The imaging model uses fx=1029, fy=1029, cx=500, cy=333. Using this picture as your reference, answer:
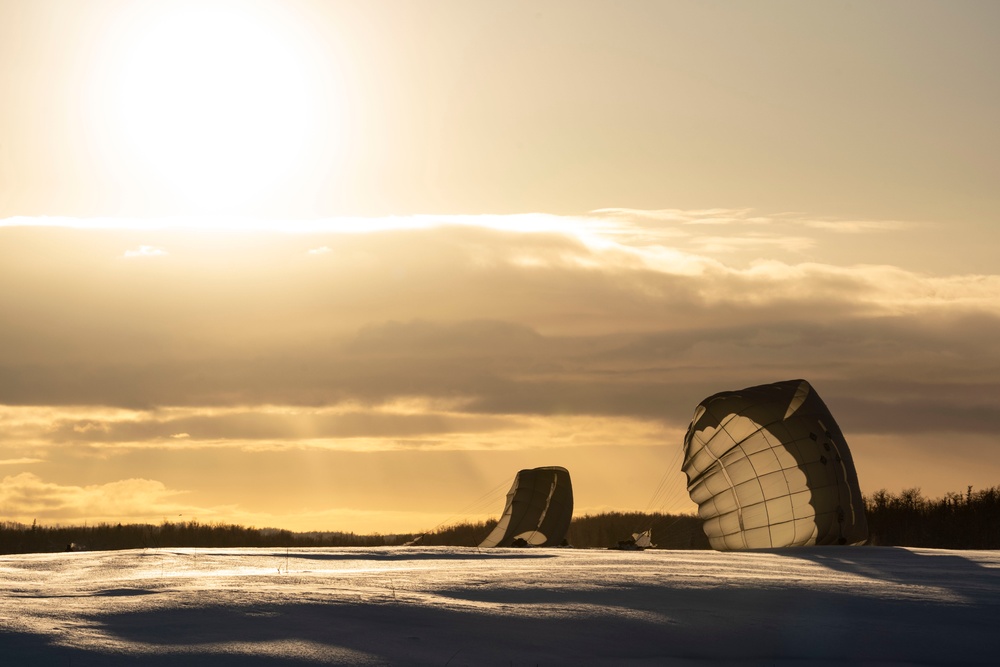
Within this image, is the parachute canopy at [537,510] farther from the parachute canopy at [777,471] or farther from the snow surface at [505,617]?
the snow surface at [505,617]

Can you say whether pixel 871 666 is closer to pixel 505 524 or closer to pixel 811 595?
pixel 811 595

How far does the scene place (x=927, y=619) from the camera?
28.5 feet

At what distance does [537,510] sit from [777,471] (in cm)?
2186

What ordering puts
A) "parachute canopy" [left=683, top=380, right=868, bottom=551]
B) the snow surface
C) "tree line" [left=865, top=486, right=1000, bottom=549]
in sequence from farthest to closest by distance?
1. "tree line" [left=865, top=486, right=1000, bottom=549]
2. "parachute canopy" [left=683, top=380, right=868, bottom=551]
3. the snow surface

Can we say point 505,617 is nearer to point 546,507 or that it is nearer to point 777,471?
point 777,471

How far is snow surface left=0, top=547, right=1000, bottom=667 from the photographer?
285 inches

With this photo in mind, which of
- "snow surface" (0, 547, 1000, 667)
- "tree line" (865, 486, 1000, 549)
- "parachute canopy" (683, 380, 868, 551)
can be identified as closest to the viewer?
"snow surface" (0, 547, 1000, 667)

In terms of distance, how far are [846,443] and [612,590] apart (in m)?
18.8

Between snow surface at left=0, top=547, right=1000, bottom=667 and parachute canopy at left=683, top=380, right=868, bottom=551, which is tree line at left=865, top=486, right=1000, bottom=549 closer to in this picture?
parachute canopy at left=683, top=380, right=868, bottom=551

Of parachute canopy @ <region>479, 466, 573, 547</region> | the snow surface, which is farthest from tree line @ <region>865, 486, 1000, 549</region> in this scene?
the snow surface

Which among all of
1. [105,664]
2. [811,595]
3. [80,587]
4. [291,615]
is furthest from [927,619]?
[80,587]

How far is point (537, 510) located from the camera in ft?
153

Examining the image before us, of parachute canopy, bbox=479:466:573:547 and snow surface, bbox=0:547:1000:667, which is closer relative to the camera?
snow surface, bbox=0:547:1000:667

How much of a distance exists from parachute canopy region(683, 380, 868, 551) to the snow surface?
44.0ft
